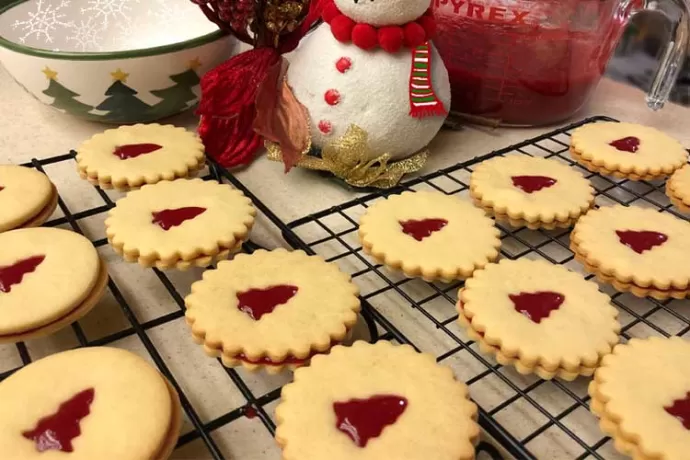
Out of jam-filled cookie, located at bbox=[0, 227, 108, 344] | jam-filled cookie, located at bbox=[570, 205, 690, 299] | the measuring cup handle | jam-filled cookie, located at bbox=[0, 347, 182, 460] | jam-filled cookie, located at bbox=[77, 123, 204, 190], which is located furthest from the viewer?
the measuring cup handle

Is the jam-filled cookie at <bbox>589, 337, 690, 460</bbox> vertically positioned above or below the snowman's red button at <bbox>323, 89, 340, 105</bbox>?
below

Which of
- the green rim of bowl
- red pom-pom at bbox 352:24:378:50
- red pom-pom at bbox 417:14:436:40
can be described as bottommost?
the green rim of bowl

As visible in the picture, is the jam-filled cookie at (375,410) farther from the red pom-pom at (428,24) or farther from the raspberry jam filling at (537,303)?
the red pom-pom at (428,24)

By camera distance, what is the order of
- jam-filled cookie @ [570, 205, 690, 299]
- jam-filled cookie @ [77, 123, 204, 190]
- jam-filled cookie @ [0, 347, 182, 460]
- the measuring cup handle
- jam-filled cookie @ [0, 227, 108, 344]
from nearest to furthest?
jam-filled cookie @ [0, 347, 182, 460] → jam-filled cookie @ [0, 227, 108, 344] → jam-filled cookie @ [570, 205, 690, 299] → jam-filled cookie @ [77, 123, 204, 190] → the measuring cup handle

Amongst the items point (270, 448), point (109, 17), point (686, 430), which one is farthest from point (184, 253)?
point (109, 17)

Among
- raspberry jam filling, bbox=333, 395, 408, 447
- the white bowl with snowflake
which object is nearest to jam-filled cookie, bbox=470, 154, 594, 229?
raspberry jam filling, bbox=333, 395, 408, 447

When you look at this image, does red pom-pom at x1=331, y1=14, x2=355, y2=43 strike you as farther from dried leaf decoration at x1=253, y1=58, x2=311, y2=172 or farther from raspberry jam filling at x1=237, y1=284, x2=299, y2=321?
raspberry jam filling at x1=237, y1=284, x2=299, y2=321

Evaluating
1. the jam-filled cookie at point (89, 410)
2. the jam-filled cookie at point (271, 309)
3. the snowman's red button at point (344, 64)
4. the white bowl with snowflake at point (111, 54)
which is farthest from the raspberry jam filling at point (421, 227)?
the white bowl with snowflake at point (111, 54)

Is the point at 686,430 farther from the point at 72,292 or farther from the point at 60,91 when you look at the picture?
the point at 60,91
